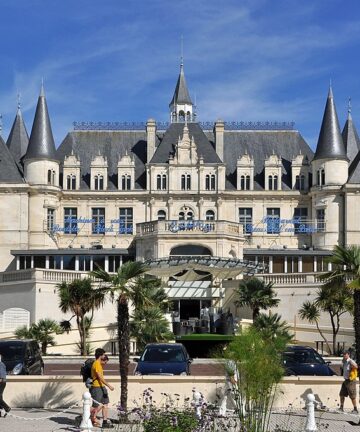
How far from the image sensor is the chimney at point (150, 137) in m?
73.2

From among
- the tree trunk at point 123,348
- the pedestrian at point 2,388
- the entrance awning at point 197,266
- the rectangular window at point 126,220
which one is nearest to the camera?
the pedestrian at point 2,388

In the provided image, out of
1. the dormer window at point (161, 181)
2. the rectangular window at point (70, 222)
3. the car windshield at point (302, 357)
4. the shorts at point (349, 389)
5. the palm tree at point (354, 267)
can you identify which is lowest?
the shorts at point (349, 389)

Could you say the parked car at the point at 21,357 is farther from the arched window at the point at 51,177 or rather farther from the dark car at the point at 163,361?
the arched window at the point at 51,177

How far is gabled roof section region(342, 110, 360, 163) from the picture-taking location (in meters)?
74.8

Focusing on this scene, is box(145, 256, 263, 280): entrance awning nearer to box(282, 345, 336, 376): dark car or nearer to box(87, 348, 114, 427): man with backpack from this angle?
box(282, 345, 336, 376): dark car

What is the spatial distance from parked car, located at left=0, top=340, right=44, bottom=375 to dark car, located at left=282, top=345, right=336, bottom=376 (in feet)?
24.0

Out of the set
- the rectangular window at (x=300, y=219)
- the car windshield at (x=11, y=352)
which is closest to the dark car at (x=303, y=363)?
the car windshield at (x=11, y=352)

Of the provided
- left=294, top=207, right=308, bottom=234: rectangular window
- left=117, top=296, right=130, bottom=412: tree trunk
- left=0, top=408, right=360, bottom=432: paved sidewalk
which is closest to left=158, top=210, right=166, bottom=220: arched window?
left=294, top=207, right=308, bottom=234: rectangular window

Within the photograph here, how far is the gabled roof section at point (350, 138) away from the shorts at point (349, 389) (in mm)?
53625

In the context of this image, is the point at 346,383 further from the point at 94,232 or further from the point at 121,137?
the point at 121,137

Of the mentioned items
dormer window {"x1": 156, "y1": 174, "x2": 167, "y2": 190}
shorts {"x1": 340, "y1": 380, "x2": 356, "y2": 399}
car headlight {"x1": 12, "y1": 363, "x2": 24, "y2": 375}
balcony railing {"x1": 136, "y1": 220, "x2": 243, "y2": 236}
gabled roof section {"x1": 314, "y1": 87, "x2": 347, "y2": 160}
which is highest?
gabled roof section {"x1": 314, "y1": 87, "x2": 347, "y2": 160}

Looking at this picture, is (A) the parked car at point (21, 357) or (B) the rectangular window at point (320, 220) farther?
(B) the rectangular window at point (320, 220)

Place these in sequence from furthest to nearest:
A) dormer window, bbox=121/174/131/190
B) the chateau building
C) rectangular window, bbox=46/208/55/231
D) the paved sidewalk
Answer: dormer window, bbox=121/174/131/190, rectangular window, bbox=46/208/55/231, the chateau building, the paved sidewalk

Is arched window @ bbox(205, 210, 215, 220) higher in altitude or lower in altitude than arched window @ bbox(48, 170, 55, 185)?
lower
